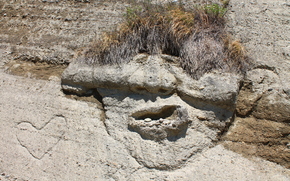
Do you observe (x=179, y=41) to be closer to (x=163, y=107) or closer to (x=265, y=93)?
(x=163, y=107)

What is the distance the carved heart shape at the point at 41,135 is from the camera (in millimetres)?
2275

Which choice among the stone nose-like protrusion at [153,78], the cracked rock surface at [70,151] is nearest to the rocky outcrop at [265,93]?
the cracked rock surface at [70,151]

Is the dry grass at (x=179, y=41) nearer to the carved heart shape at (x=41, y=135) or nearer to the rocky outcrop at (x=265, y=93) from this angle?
the rocky outcrop at (x=265, y=93)

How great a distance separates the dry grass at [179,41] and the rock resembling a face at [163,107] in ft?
0.27

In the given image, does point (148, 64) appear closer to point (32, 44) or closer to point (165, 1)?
point (165, 1)

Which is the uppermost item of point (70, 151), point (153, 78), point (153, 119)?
point (153, 78)

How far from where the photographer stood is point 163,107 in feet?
7.29

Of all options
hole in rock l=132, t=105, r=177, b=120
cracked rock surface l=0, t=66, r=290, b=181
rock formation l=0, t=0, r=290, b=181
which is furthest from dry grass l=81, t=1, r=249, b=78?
cracked rock surface l=0, t=66, r=290, b=181

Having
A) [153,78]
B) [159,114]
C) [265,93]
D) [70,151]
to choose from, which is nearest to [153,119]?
[159,114]

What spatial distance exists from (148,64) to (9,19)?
71.1 inches

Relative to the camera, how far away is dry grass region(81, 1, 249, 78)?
92.1 inches

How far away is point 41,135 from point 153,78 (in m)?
1.03

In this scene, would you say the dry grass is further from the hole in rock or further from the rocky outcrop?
the hole in rock

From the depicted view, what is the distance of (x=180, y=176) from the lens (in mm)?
2035
